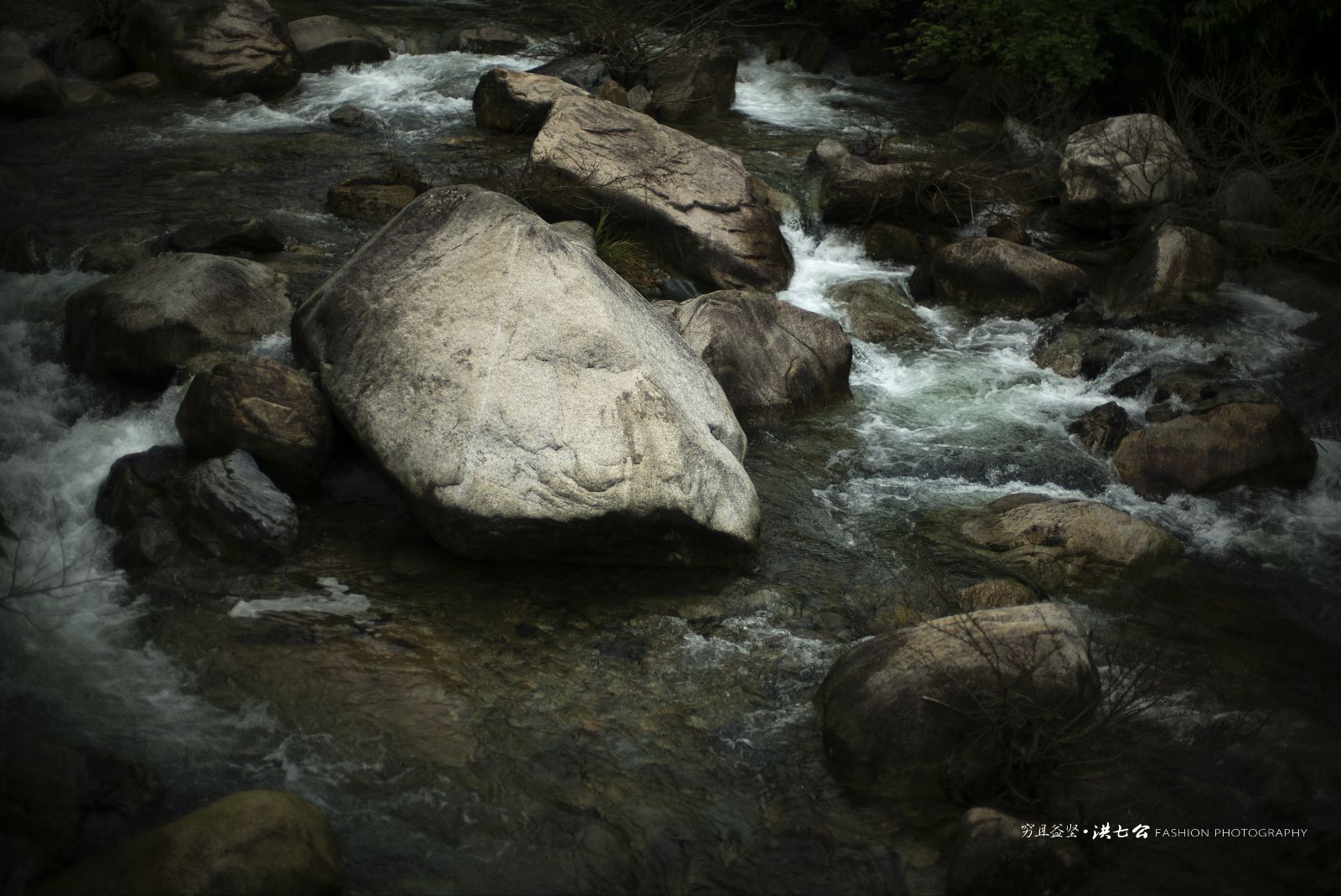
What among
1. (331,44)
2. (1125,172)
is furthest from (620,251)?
(331,44)

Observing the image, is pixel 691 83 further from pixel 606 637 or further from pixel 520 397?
pixel 606 637

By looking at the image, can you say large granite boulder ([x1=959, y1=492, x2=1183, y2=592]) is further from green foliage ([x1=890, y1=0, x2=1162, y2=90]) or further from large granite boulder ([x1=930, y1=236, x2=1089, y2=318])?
green foliage ([x1=890, y1=0, x2=1162, y2=90])

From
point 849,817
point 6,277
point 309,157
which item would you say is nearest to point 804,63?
point 309,157

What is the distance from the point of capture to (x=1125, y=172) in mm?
10875

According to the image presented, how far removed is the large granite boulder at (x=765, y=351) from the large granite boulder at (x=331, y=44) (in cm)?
794

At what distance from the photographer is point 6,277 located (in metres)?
8.30

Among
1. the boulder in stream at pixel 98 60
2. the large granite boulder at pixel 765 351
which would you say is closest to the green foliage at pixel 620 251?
the large granite boulder at pixel 765 351

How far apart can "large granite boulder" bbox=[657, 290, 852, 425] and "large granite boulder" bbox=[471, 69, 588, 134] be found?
15.0ft

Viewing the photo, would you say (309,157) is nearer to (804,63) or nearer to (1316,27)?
(804,63)

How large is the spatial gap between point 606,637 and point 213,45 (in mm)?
10229

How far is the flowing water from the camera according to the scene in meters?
4.67

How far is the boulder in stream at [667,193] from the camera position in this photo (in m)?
9.52

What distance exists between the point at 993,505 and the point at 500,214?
3677 millimetres

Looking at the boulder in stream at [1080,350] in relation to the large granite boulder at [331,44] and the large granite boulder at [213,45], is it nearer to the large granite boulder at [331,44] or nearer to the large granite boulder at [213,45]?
the large granite boulder at [213,45]
